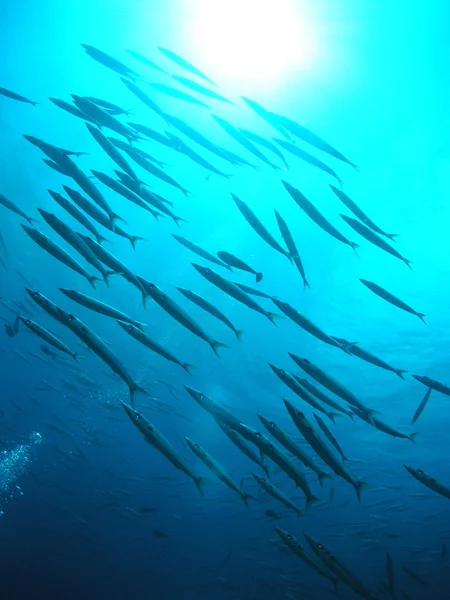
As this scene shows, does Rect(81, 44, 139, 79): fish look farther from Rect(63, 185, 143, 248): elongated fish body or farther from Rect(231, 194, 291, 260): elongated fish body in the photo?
Rect(231, 194, 291, 260): elongated fish body

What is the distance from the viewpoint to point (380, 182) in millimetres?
11055

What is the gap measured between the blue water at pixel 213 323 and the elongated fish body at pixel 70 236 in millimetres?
5100

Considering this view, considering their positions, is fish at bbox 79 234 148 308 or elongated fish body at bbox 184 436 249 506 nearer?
fish at bbox 79 234 148 308

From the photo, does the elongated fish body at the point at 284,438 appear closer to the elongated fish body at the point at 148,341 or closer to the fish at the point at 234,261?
the elongated fish body at the point at 148,341

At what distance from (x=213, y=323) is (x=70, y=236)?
14.4 metres

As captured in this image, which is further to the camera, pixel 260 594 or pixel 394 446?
pixel 260 594

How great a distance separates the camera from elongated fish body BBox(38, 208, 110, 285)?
4.21 m

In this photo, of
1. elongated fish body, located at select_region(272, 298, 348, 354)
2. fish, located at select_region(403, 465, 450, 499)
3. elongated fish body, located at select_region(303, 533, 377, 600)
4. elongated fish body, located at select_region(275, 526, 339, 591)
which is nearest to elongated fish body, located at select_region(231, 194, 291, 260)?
elongated fish body, located at select_region(272, 298, 348, 354)

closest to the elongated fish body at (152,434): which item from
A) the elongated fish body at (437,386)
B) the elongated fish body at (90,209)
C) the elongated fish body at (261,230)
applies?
the elongated fish body at (90,209)

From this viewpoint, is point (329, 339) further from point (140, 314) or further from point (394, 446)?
point (394, 446)

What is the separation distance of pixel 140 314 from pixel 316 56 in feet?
48.5

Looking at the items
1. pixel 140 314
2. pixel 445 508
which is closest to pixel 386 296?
pixel 140 314

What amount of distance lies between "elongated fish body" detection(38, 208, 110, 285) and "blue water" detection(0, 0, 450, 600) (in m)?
5.10

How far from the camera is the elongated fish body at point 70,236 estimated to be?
13.8 feet
